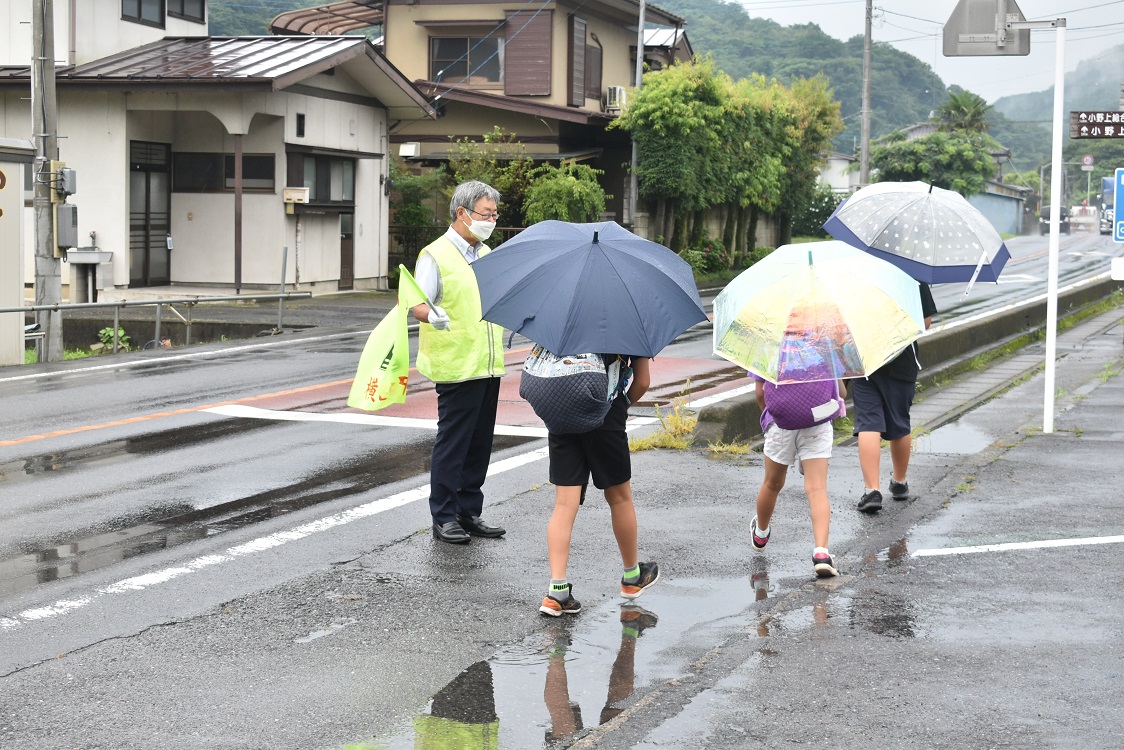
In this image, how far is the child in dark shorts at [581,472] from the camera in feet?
19.8

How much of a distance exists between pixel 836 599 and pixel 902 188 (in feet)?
10.3

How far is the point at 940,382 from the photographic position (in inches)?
620

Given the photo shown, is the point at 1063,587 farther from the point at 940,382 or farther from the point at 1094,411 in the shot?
the point at 940,382

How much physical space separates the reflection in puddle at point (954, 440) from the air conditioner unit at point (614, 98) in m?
29.7

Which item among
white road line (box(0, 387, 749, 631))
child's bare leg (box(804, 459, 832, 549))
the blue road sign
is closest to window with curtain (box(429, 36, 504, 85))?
the blue road sign

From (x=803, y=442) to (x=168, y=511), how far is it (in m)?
4.02

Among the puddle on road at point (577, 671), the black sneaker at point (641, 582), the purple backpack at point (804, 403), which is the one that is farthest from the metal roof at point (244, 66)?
the puddle on road at point (577, 671)

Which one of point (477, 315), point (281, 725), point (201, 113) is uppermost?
point (201, 113)

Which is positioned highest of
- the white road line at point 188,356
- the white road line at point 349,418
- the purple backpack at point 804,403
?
the purple backpack at point 804,403

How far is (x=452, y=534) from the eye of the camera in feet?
24.1

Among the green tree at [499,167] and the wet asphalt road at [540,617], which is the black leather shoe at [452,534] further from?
the green tree at [499,167]

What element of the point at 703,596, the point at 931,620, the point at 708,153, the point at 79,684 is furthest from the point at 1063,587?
the point at 708,153

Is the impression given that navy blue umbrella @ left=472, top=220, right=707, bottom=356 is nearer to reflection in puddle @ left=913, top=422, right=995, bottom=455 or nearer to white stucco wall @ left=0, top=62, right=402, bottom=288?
reflection in puddle @ left=913, top=422, right=995, bottom=455

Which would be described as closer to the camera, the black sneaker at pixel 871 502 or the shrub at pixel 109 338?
the black sneaker at pixel 871 502
